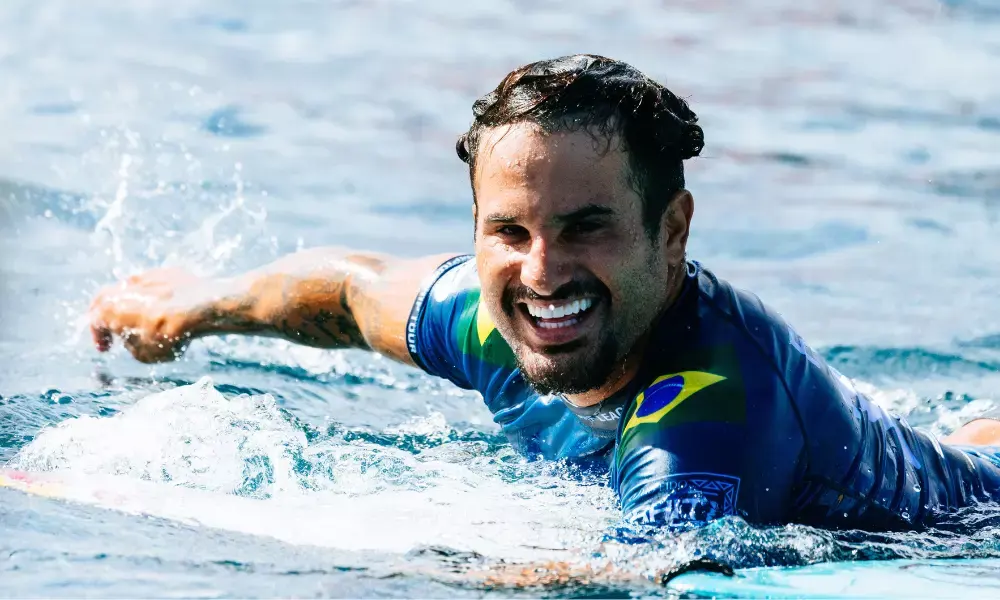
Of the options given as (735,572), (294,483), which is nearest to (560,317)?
(735,572)

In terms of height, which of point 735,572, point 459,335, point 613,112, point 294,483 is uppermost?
point 613,112

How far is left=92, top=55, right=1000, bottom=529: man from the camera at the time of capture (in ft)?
10.1

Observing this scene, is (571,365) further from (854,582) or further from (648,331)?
(854,582)

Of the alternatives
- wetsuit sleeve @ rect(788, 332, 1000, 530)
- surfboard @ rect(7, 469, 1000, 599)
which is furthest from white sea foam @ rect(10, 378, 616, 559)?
wetsuit sleeve @ rect(788, 332, 1000, 530)

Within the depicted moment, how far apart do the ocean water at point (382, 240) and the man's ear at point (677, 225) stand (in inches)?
27.9

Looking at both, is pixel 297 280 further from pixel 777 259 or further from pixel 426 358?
pixel 777 259

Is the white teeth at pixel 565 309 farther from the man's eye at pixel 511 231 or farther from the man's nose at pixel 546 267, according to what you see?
the man's eye at pixel 511 231

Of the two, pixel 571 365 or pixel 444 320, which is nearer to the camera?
pixel 571 365

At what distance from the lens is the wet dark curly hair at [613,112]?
315cm

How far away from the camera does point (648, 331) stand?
10.9 ft

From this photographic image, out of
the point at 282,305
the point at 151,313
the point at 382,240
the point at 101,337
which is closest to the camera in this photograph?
the point at 282,305

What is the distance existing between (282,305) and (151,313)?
63 cm

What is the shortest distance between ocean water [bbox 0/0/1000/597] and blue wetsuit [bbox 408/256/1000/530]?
9cm

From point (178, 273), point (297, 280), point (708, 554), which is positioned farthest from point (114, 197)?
point (708, 554)
